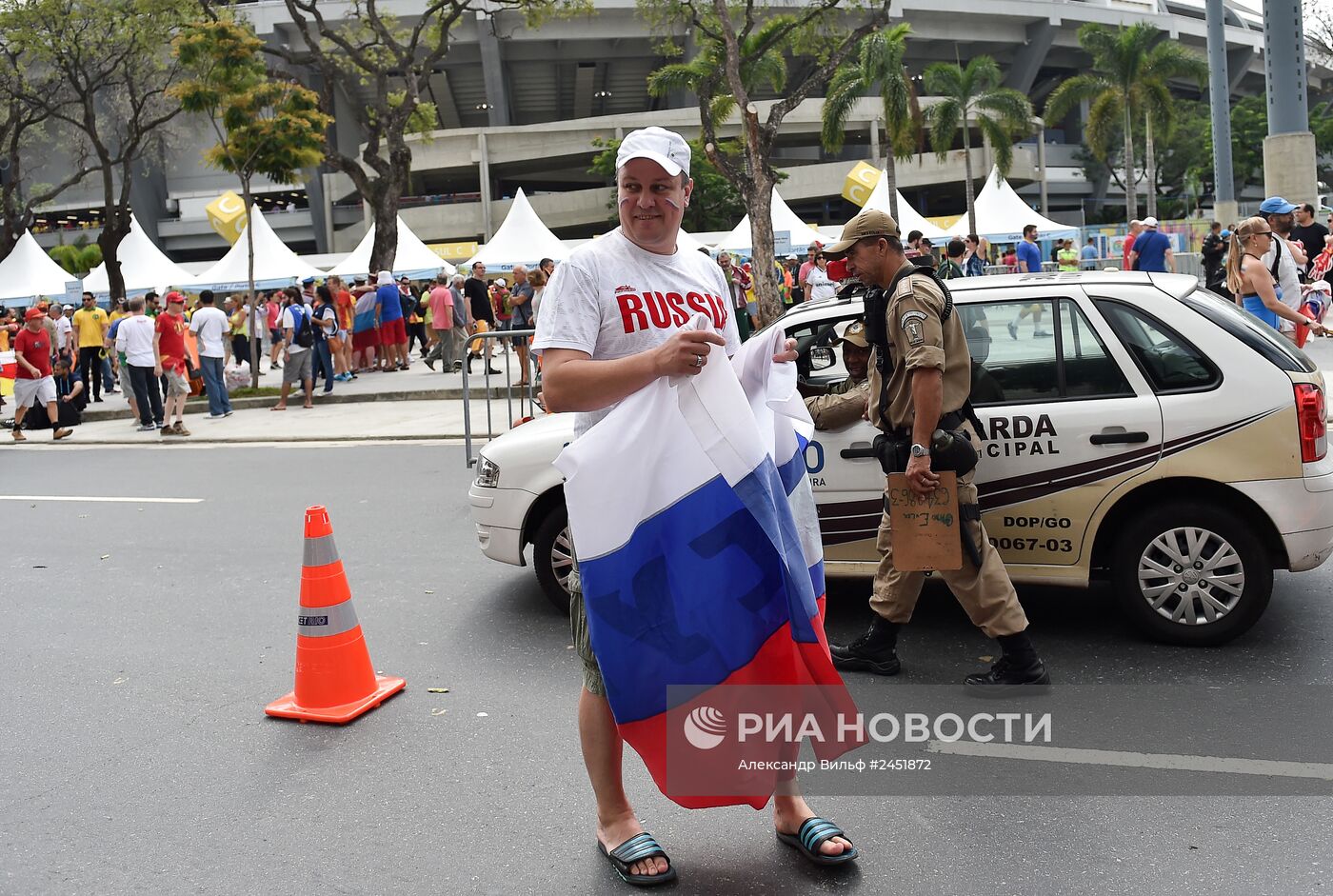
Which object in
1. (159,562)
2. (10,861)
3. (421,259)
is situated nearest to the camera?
(10,861)

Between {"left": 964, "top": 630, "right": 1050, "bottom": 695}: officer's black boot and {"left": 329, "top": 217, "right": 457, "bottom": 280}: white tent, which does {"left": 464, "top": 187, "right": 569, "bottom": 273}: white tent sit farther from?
{"left": 964, "top": 630, "right": 1050, "bottom": 695}: officer's black boot

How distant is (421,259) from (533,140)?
31.6 meters

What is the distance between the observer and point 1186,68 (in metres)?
47.4

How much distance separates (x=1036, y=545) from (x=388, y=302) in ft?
58.9

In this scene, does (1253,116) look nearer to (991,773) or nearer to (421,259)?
(421,259)

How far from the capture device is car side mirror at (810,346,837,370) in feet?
18.6

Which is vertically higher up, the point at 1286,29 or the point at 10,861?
the point at 1286,29

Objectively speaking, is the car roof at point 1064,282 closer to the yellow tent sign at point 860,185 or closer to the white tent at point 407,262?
the white tent at point 407,262

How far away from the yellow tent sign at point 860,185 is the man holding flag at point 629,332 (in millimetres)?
28718

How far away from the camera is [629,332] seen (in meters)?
3.20

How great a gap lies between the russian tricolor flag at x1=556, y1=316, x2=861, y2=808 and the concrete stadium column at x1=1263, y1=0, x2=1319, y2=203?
840 inches

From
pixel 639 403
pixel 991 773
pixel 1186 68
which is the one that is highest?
pixel 1186 68

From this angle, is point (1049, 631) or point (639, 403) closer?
point (639, 403)

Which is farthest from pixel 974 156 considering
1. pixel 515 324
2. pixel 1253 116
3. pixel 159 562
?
pixel 159 562
